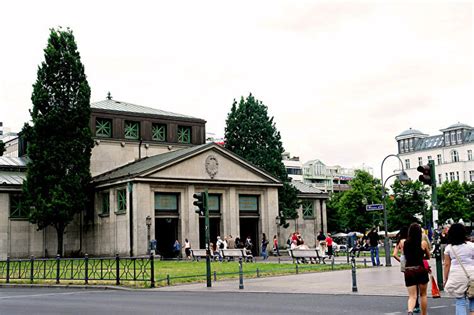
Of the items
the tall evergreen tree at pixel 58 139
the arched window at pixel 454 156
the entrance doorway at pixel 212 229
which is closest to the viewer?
the tall evergreen tree at pixel 58 139

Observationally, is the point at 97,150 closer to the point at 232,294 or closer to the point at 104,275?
the point at 104,275

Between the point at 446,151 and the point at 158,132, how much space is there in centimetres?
8093

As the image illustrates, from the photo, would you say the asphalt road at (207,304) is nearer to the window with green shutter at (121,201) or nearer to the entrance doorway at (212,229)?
the window with green shutter at (121,201)

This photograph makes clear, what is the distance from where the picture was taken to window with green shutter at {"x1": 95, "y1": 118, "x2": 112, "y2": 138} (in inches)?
2211

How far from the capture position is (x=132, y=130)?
191ft

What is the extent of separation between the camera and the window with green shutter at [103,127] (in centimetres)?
5616

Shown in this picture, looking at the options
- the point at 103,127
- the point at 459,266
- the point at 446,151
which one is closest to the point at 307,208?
the point at 103,127

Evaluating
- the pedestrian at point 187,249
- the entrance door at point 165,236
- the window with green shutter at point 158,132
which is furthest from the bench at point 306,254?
the window with green shutter at point 158,132

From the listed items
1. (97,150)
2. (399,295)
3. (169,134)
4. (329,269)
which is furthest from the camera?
(169,134)

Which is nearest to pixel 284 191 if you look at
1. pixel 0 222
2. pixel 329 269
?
pixel 0 222

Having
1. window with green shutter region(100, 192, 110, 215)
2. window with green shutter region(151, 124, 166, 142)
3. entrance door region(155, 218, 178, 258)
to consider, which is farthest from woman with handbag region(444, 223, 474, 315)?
window with green shutter region(151, 124, 166, 142)

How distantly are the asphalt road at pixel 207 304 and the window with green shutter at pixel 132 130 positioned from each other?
3654cm

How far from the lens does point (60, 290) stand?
24.9 metres

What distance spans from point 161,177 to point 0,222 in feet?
41.8
